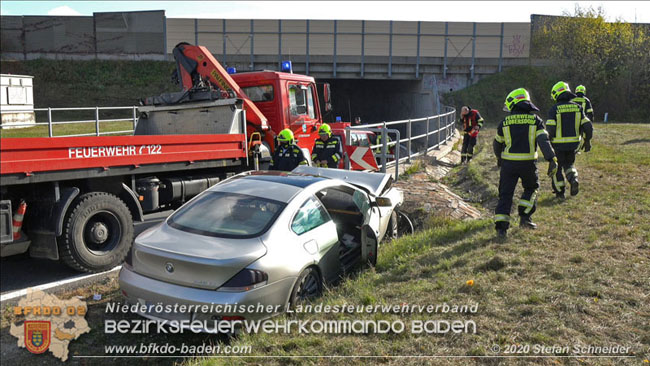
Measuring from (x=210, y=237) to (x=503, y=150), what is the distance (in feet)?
13.8

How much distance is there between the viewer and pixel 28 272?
6246mm

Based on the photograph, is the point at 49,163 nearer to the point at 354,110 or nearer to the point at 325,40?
the point at 325,40

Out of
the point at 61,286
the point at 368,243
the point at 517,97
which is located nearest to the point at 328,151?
the point at 517,97

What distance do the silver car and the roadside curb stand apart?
1550 mm

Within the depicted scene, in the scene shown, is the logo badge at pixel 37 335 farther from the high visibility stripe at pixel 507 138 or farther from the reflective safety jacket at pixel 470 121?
the reflective safety jacket at pixel 470 121

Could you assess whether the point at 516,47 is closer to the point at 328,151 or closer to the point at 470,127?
the point at 470,127

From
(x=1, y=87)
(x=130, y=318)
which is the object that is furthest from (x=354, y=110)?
(x=130, y=318)

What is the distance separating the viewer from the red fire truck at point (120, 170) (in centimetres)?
544

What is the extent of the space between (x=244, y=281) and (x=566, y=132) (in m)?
6.78

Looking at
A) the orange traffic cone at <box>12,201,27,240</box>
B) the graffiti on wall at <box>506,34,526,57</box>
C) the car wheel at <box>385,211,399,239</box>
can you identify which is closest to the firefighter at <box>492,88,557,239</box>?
the car wheel at <box>385,211,399,239</box>

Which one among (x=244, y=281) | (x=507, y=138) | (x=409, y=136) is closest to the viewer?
(x=244, y=281)

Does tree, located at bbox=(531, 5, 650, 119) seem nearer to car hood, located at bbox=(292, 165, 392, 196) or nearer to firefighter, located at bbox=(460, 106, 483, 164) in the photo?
firefighter, located at bbox=(460, 106, 483, 164)

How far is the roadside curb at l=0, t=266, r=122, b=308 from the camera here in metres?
5.30

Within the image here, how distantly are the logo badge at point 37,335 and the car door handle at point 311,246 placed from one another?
7.58 feet
